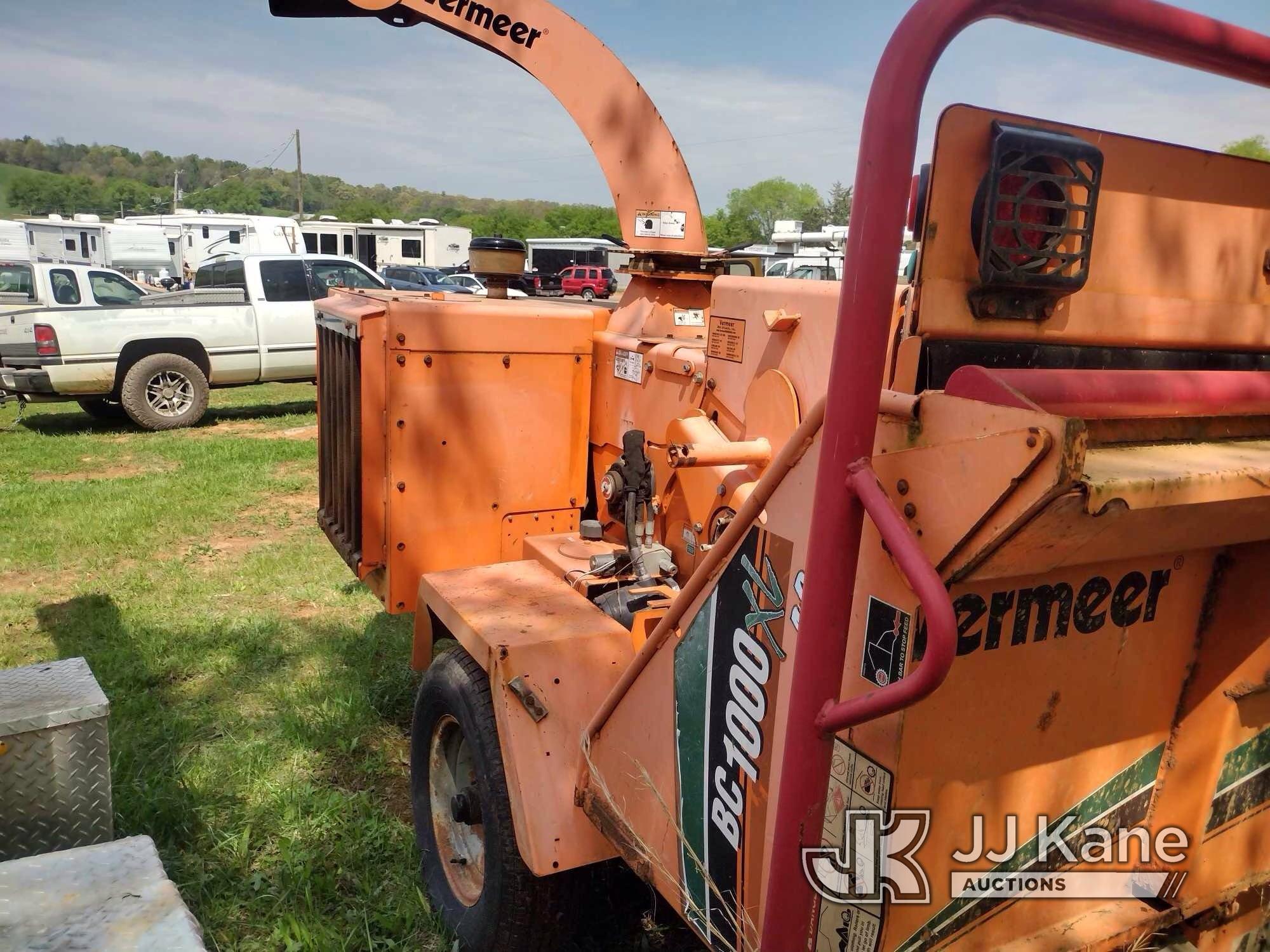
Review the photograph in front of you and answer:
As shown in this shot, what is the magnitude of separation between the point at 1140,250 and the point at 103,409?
1257cm

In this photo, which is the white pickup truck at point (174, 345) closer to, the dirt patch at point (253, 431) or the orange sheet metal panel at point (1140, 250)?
the dirt patch at point (253, 431)

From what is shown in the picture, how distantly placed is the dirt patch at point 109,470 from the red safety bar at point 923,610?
8879 mm

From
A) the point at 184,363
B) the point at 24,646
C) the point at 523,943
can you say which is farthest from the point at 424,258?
the point at 523,943

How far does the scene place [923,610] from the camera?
3.87 ft

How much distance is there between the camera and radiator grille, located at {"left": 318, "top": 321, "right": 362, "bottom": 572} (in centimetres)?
340

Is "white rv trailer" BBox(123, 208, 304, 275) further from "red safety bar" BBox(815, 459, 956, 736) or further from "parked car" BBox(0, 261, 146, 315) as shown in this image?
"red safety bar" BBox(815, 459, 956, 736)

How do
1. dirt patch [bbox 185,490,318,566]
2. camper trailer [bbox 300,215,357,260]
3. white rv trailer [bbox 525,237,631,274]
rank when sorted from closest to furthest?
dirt patch [bbox 185,490,318,566] < camper trailer [bbox 300,215,357,260] < white rv trailer [bbox 525,237,631,274]

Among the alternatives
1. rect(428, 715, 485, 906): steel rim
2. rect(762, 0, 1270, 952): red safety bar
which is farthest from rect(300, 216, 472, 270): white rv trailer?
rect(762, 0, 1270, 952): red safety bar

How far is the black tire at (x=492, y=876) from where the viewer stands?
246 centimetres

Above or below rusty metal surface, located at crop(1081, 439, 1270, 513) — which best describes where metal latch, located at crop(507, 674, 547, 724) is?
below

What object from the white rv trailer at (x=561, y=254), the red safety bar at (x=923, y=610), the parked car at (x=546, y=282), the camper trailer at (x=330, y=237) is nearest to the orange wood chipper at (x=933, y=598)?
the red safety bar at (x=923, y=610)

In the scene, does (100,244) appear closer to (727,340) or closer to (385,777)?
(385,777)

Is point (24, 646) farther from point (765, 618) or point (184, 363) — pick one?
point (184, 363)

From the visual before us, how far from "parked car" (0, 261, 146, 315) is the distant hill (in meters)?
18.4
